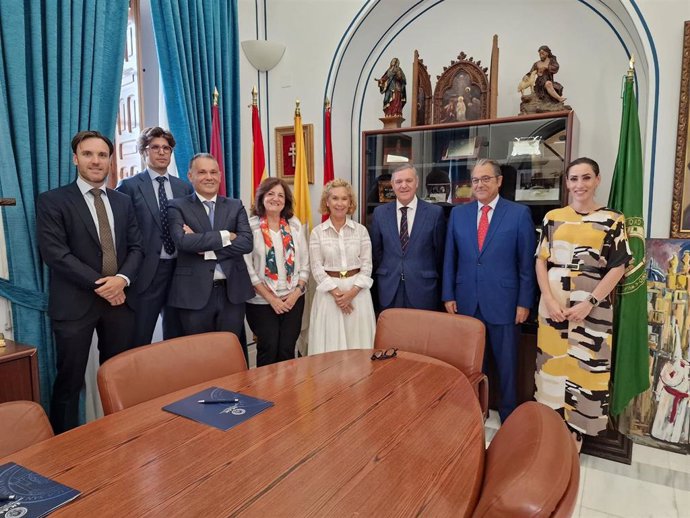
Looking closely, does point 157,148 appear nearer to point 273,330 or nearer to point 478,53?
point 273,330

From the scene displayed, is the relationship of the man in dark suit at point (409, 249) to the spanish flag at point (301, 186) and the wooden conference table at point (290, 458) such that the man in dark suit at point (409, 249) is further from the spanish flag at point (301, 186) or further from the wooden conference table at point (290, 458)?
the wooden conference table at point (290, 458)

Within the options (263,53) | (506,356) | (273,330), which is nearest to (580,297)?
(506,356)

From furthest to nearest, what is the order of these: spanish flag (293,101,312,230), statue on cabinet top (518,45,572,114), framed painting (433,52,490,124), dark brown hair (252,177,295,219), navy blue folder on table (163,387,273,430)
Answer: spanish flag (293,101,312,230), framed painting (433,52,490,124), statue on cabinet top (518,45,572,114), dark brown hair (252,177,295,219), navy blue folder on table (163,387,273,430)

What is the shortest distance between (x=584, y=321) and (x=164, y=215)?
241 centimetres

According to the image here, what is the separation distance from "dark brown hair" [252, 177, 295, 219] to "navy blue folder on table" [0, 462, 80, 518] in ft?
6.60

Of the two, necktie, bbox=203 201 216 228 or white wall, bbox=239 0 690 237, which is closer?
necktie, bbox=203 201 216 228

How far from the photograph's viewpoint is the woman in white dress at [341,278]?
2.88 metres

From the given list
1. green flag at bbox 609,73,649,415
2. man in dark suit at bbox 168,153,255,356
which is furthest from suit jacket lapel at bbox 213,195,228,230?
green flag at bbox 609,73,649,415

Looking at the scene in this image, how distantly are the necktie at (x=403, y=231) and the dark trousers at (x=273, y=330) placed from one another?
0.75 metres

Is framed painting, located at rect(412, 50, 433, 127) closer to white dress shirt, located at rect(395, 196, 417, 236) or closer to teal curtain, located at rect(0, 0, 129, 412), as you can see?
white dress shirt, located at rect(395, 196, 417, 236)

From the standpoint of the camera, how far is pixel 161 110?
329 centimetres

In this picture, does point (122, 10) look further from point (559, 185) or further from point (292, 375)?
point (559, 185)

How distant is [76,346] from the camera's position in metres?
2.20

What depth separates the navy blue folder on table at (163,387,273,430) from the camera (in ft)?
4.01
